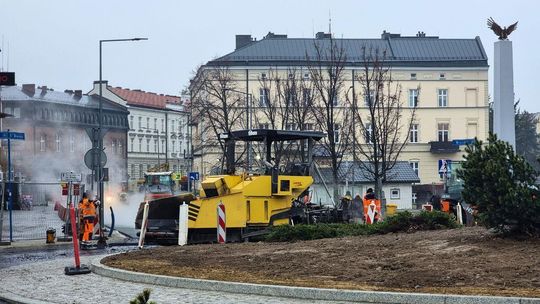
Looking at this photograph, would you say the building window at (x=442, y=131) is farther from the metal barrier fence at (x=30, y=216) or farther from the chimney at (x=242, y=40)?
the metal barrier fence at (x=30, y=216)

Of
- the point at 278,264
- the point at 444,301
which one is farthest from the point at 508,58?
the point at 444,301

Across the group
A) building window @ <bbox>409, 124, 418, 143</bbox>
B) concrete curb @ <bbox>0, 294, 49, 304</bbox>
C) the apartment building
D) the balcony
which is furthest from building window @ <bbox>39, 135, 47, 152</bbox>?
concrete curb @ <bbox>0, 294, 49, 304</bbox>

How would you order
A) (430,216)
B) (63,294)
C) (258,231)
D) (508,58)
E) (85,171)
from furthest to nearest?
1. (85,171)
2. (258,231)
3. (508,58)
4. (430,216)
5. (63,294)

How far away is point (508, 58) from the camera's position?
20156mm

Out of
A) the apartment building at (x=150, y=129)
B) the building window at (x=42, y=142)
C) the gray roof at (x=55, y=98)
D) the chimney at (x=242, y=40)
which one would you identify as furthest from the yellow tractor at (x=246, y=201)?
the apartment building at (x=150, y=129)

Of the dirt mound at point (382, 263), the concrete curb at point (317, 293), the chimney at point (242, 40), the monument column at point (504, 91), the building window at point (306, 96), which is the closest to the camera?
the concrete curb at point (317, 293)

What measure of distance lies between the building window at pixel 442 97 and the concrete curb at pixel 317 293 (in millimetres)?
72150

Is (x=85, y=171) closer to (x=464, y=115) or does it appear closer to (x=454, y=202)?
(x=464, y=115)

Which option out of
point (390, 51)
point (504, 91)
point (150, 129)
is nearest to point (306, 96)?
point (504, 91)

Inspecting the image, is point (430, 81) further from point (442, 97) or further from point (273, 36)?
point (273, 36)

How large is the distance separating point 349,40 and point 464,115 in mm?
12306

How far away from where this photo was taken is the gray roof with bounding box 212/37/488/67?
82.1 m

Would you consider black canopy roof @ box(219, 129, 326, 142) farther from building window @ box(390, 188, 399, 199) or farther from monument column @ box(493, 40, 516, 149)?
building window @ box(390, 188, 399, 199)

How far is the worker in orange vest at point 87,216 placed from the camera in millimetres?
28344
